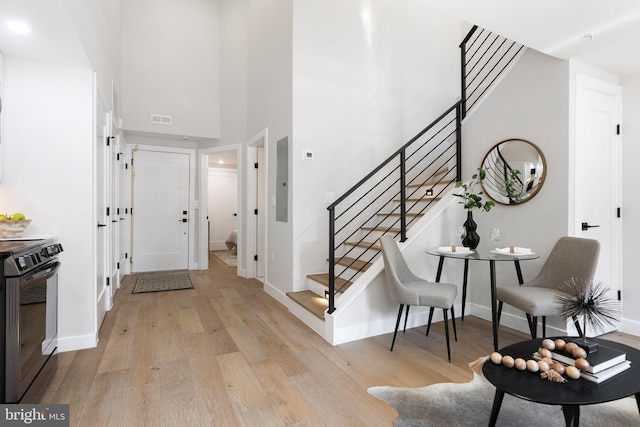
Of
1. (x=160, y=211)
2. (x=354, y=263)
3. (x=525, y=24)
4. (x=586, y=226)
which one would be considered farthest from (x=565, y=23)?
(x=160, y=211)

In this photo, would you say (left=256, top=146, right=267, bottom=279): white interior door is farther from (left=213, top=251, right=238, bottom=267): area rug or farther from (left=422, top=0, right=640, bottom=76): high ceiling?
(left=422, top=0, right=640, bottom=76): high ceiling

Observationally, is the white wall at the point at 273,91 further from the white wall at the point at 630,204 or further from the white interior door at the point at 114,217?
the white wall at the point at 630,204

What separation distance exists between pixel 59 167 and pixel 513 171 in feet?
13.3

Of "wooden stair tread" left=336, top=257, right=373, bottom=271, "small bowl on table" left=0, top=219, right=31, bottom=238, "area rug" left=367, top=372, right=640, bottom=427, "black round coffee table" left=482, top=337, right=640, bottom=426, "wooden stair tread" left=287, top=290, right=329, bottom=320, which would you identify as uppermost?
"small bowl on table" left=0, top=219, right=31, bottom=238

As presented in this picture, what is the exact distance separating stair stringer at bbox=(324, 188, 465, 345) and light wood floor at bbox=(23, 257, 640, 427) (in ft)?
0.39

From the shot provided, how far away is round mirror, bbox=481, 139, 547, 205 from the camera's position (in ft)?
10.2

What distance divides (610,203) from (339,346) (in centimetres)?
288

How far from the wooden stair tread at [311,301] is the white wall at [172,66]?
12.0 feet

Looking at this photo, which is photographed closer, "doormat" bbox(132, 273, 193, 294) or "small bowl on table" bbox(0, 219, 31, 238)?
"small bowl on table" bbox(0, 219, 31, 238)

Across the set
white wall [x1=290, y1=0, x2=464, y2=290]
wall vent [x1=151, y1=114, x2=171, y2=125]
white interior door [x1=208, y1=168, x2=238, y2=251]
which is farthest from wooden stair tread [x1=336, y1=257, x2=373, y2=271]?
white interior door [x1=208, y1=168, x2=238, y2=251]

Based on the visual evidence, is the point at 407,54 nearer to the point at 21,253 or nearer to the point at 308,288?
the point at 308,288

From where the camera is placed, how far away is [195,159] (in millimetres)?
6332

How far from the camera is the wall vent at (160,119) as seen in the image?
569cm

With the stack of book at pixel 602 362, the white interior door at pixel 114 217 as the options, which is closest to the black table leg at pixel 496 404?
the stack of book at pixel 602 362
